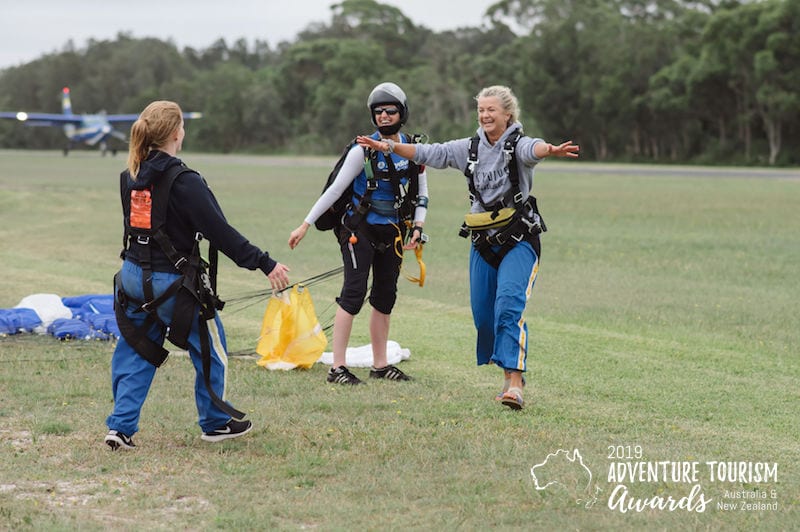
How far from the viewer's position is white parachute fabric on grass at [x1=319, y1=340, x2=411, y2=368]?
8.28 metres

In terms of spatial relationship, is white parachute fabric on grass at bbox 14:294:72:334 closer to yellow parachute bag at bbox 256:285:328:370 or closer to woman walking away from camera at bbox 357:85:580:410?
yellow parachute bag at bbox 256:285:328:370

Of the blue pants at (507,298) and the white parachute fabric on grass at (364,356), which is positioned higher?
the blue pants at (507,298)

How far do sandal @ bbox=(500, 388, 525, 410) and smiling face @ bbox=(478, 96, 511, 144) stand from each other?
5.54 ft

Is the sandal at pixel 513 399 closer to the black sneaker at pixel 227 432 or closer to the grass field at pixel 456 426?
the grass field at pixel 456 426

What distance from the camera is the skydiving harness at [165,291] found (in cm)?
561

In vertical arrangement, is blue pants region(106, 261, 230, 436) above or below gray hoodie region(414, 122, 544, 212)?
below

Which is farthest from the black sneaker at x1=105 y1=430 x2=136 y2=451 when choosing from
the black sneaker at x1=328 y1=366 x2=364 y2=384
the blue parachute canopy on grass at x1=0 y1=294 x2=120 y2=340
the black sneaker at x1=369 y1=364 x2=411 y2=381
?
the blue parachute canopy on grass at x1=0 y1=294 x2=120 y2=340

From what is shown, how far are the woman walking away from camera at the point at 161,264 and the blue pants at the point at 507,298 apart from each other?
1630mm

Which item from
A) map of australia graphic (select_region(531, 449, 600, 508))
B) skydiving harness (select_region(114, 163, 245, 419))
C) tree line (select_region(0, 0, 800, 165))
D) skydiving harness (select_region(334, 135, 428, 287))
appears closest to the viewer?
map of australia graphic (select_region(531, 449, 600, 508))

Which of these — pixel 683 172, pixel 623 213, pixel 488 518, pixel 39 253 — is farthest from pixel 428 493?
pixel 683 172

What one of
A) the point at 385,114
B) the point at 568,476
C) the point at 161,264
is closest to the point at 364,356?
the point at 385,114

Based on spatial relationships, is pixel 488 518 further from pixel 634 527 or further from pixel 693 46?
pixel 693 46

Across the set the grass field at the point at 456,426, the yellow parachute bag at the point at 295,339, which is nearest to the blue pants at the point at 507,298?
the grass field at the point at 456,426

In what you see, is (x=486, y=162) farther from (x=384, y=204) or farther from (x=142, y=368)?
(x=142, y=368)
